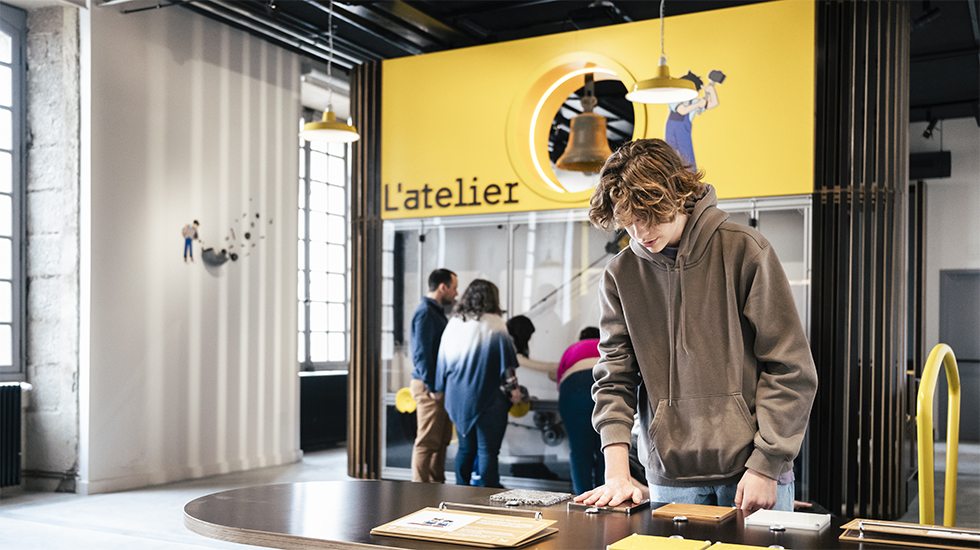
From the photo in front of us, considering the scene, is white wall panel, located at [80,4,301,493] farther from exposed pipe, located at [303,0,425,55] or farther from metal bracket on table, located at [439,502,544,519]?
metal bracket on table, located at [439,502,544,519]

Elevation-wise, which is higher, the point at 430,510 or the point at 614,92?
the point at 614,92

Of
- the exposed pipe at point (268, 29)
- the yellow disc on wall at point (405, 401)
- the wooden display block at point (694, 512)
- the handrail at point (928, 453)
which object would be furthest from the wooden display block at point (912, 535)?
the exposed pipe at point (268, 29)

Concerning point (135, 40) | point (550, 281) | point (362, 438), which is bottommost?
point (362, 438)

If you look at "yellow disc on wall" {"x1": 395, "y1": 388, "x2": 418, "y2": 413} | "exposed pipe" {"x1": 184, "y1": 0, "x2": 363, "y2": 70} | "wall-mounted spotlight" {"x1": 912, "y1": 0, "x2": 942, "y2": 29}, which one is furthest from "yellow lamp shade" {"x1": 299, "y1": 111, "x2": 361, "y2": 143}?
"wall-mounted spotlight" {"x1": 912, "y1": 0, "x2": 942, "y2": 29}

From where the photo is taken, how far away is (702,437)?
2.22 metres

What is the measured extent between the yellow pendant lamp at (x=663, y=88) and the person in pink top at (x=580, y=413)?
176 cm

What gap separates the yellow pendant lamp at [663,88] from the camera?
5.10 metres

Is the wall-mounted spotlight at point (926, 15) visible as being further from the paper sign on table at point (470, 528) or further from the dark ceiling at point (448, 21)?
the paper sign on table at point (470, 528)

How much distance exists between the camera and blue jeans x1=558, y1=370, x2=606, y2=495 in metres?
6.14

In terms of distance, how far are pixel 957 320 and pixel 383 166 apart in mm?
8322

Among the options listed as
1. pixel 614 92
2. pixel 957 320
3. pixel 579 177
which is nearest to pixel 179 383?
pixel 579 177

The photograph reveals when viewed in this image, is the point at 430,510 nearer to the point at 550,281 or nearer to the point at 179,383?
the point at 550,281

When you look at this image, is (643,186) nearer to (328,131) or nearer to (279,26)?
(328,131)

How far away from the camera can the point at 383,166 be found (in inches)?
286
